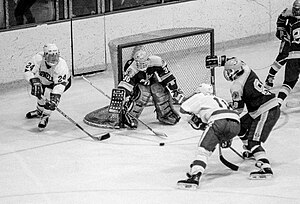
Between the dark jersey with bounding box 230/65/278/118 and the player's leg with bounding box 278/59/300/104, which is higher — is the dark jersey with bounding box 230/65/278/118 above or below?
above

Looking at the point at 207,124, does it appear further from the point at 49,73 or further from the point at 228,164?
the point at 49,73

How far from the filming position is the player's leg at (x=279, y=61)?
9539mm

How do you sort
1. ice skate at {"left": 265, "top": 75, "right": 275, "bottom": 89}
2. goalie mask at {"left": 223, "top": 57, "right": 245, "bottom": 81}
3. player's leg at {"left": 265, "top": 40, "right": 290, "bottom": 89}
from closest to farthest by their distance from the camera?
goalie mask at {"left": 223, "top": 57, "right": 245, "bottom": 81}
player's leg at {"left": 265, "top": 40, "right": 290, "bottom": 89}
ice skate at {"left": 265, "top": 75, "right": 275, "bottom": 89}

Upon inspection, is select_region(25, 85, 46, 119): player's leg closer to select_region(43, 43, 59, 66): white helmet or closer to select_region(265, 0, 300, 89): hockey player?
select_region(43, 43, 59, 66): white helmet

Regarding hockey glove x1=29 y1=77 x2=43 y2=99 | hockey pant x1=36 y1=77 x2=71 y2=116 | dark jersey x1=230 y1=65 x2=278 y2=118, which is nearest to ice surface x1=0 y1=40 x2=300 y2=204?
hockey pant x1=36 y1=77 x2=71 y2=116

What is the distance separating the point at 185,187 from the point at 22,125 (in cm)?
230

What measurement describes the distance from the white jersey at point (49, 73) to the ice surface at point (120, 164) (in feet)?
1.35

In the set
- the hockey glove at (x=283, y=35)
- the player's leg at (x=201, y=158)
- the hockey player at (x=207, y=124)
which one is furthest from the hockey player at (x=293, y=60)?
the player's leg at (x=201, y=158)

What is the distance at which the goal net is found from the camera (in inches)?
360

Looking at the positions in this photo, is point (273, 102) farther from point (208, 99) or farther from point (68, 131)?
point (68, 131)

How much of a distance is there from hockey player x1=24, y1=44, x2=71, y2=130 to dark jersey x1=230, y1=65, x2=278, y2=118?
1830 mm

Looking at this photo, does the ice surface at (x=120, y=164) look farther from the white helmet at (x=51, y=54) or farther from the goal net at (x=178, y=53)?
the white helmet at (x=51, y=54)

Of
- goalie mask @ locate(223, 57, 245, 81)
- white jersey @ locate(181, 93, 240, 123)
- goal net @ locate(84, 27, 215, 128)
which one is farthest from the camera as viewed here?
goal net @ locate(84, 27, 215, 128)

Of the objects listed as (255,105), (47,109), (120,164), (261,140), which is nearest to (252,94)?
(255,105)
